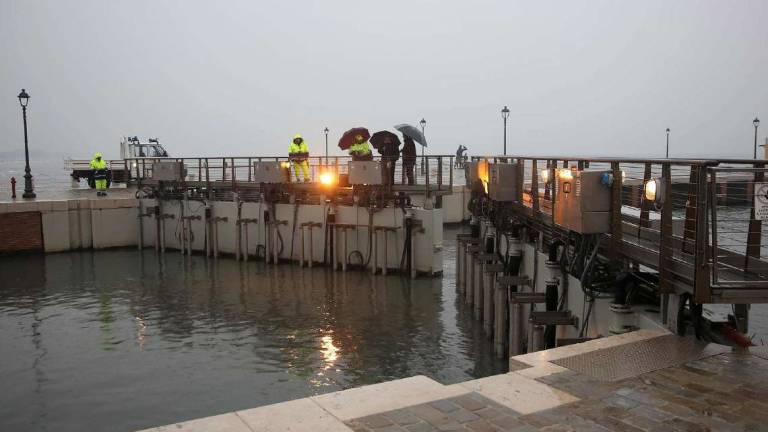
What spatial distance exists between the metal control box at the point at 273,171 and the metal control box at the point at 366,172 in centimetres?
353

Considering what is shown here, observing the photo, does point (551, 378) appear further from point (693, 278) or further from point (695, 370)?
point (693, 278)

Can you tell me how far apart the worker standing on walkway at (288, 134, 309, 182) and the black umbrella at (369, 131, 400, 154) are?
3.10 metres

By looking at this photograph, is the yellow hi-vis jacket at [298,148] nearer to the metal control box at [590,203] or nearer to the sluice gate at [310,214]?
the sluice gate at [310,214]

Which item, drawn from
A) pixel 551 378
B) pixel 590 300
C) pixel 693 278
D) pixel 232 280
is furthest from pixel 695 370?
pixel 232 280

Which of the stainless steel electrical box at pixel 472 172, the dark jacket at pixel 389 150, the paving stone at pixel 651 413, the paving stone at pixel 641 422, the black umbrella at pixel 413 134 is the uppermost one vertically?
the black umbrella at pixel 413 134

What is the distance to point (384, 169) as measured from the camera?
2169cm

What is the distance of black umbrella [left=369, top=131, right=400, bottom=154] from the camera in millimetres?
22891

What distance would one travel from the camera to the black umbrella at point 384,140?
22.9 m

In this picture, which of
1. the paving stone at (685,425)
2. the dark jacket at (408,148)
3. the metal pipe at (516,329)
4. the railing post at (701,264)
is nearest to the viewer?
the paving stone at (685,425)

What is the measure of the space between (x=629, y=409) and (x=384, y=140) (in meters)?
18.2

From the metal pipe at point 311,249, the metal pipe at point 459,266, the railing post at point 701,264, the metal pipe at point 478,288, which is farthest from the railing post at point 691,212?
the metal pipe at point 311,249

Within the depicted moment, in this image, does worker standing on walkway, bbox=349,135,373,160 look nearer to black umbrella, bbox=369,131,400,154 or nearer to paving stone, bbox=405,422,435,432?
black umbrella, bbox=369,131,400,154

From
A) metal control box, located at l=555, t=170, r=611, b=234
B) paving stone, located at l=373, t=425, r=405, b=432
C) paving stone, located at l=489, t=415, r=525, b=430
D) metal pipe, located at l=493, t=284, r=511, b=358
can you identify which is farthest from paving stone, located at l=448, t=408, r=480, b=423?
metal pipe, located at l=493, t=284, r=511, b=358

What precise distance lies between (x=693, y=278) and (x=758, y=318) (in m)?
9.27
